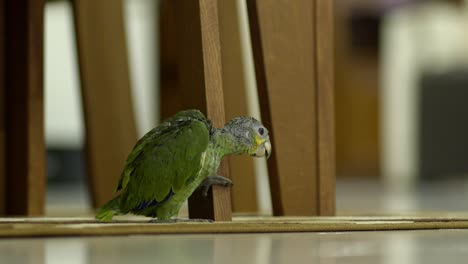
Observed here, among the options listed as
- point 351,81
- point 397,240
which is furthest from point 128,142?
point 351,81

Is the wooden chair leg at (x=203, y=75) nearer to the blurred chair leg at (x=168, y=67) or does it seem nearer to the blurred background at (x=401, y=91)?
the blurred chair leg at (x=168, y=67)

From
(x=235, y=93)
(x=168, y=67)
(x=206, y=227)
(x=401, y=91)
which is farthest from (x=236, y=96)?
(x=401, y=91)

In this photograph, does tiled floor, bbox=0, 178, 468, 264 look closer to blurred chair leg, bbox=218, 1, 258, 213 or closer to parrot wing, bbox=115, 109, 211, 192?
parrot wing, bbox=115, 109, 211, 192

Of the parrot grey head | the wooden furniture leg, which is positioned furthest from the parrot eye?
the wooden furniture leg

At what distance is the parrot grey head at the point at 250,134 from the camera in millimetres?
1028

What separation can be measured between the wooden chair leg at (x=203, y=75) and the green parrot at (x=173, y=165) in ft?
0.08

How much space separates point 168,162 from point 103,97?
0.67 metres

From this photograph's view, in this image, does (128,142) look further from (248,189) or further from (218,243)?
(218,243)

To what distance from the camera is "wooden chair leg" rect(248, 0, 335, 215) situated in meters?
1.15

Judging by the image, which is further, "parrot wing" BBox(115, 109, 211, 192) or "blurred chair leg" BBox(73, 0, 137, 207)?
"blurred chair leg" BBox(73, 0, 137, 207)

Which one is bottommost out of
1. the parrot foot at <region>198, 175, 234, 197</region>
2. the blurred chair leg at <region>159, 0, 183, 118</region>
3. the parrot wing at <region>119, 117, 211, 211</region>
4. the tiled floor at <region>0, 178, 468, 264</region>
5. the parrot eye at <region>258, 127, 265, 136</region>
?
the tiled floor at <region>0, 178, 468, 264</region>

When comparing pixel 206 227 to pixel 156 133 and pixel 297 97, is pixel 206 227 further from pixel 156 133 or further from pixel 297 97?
pixel 297 97

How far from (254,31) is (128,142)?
526 mm

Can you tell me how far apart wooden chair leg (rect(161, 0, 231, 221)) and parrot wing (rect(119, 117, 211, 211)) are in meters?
0.06
